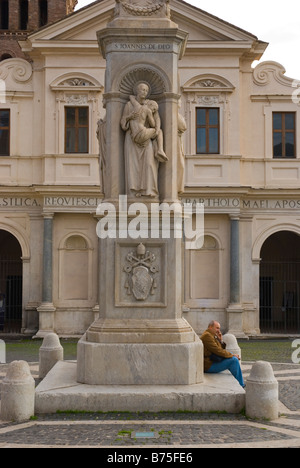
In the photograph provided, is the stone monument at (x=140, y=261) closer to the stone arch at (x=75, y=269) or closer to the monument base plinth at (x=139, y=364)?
the monument base plinth at (x=139, y=364)

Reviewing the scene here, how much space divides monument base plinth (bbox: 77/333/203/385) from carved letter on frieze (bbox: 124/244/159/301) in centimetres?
80

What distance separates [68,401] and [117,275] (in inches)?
75.8

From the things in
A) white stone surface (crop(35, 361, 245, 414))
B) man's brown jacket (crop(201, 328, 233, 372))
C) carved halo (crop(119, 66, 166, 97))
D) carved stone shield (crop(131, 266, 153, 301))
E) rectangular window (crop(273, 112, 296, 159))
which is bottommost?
white stone surface (crop(35, 361, 245, 414))

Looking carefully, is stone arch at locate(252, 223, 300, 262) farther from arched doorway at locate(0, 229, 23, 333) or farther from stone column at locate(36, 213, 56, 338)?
arched doorway at locate(0, 229, 23, 333)

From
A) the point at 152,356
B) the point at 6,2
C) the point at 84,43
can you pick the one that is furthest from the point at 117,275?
the point at 6,2

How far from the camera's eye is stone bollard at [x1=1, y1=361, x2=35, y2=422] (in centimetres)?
866

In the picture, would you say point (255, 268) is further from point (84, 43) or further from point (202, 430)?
point (202, 430)

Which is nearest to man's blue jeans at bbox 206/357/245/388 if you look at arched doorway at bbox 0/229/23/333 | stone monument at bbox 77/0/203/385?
stone monument at bbox 77/0/203/385

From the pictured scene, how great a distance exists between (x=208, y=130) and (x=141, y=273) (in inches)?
587

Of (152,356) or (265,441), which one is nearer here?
(265,441)

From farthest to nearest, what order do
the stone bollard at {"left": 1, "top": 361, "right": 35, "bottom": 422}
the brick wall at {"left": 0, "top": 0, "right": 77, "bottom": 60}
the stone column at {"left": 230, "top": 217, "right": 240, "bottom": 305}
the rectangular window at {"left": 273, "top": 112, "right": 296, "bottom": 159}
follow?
the brick wall at {"left": 0, "top": 0, "right": 77, "bottom": 60}, the rectangular window at {"left": 273, "top": 112, "right": 296, "bottom": 159}, the stone column at {"left": 230, "top": 217, "right": 240, "bottom": 305}, the stone bollard at {"left": 1, "top": 361, "right": 35, "bottom": 422}

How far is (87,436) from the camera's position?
25.7ft

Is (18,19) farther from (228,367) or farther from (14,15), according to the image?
(228,367)

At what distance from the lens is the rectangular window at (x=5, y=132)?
950 inches
